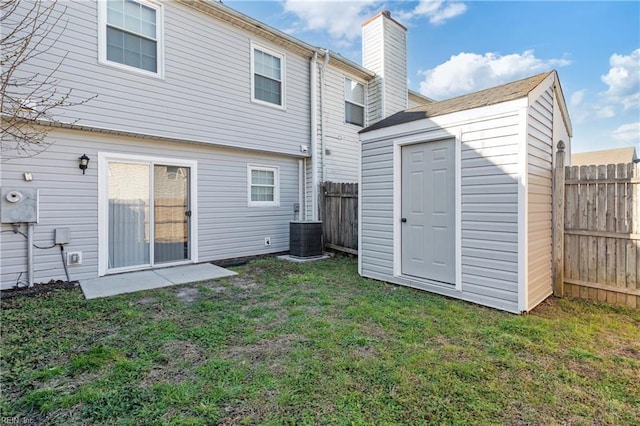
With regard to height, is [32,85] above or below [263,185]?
above

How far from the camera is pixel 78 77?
4.88 metres

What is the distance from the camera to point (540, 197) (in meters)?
4.17

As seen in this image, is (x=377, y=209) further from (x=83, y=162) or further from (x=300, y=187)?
(x=83, y=162)

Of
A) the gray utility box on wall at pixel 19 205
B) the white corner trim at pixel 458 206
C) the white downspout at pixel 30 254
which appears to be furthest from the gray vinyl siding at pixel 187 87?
the white corner trim at pixel 458 206

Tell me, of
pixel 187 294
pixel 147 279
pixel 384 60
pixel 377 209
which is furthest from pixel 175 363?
pixel 384 60

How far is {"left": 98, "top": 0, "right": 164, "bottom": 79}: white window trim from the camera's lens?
5.09 meters

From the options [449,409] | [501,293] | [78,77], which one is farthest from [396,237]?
[78,77]

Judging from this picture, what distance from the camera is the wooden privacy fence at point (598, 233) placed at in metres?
3.91

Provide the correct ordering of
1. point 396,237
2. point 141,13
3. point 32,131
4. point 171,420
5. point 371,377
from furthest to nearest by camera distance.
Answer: point 141,13 → point 396,237 → point 32,131 → point 371,377 → point 171,420

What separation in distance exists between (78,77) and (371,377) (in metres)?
5.97

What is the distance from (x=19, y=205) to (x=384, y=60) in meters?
9.15

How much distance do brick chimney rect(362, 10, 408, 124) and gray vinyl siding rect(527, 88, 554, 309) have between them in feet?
17.9

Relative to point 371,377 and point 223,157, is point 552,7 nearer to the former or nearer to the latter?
point 223,157

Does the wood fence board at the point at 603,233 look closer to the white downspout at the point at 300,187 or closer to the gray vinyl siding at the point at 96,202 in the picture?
the white downspout at the point at 300,187
